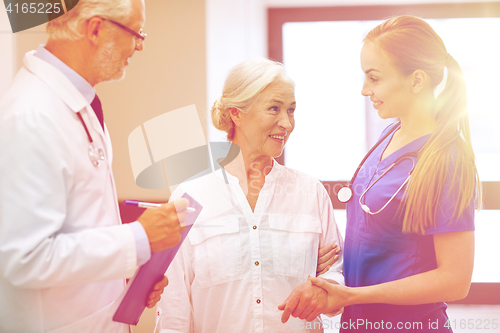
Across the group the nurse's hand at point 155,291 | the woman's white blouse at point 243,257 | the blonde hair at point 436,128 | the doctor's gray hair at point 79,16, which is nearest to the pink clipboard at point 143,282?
the nurse's hand at point 155,291

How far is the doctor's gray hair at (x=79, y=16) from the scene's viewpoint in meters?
0.96

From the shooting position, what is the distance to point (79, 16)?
96 cm

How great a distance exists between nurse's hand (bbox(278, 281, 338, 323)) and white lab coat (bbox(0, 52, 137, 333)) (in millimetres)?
529

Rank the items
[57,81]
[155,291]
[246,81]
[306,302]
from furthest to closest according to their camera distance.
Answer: [246,81]
[306,302]
[155,291]
[57,81]

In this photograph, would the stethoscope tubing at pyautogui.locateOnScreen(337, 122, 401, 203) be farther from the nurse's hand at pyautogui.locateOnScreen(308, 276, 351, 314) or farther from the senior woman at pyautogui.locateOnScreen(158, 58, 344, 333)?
the nurse's hand at pyautogui.locateOnScreen(308, 276, 351, 314)

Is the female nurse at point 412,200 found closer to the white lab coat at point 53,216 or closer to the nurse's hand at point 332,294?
the nurse's hand at point 332,294

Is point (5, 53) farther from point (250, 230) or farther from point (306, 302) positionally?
point (306, 302)

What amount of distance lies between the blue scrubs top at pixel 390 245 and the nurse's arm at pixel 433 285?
22mm

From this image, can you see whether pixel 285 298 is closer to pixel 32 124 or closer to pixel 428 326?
pixel 428 326

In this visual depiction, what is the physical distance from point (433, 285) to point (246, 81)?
0.88 metres

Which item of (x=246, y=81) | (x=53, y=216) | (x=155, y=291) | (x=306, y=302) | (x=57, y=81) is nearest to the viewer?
(x=53, y=216)

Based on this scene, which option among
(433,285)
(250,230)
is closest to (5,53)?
(250,230)

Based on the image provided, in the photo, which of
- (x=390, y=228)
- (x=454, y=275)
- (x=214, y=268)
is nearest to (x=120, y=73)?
(x=214, y=268)

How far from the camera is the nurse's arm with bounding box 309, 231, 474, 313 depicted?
113 cm
